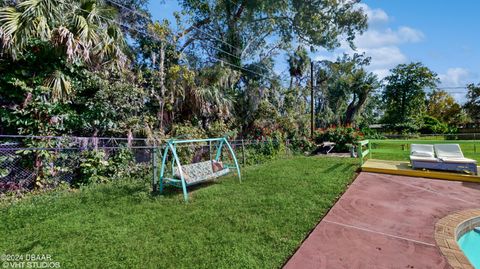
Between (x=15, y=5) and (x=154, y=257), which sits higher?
(x=15, y=5)

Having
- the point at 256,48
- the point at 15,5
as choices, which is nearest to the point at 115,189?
the point at 15,5

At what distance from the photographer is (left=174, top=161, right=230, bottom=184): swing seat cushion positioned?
15.5ft

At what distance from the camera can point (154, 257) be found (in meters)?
2.54

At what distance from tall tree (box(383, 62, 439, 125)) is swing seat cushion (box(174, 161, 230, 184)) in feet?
89.7

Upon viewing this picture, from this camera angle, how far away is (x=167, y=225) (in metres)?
3.30

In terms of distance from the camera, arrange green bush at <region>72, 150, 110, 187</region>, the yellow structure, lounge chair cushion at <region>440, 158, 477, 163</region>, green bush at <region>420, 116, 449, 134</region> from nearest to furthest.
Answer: green bush at <region>72, 150, 110, 187</region> → the yellow structure → lounge chair cushion at <region>440, 158, 477, 163</region> → green bush at <region>420, 116, 449, 134</region>

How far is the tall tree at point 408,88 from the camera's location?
2620cm

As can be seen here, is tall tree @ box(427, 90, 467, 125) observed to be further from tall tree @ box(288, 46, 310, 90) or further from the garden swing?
the garden swing

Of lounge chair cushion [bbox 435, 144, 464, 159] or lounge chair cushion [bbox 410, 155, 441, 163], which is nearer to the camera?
lounge chair cushion [bbox 410, 155, 441, 163]

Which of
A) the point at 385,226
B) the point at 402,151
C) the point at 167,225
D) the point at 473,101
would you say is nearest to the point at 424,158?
the point at 402,151

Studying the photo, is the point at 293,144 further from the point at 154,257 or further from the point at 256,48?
the point at 154,257

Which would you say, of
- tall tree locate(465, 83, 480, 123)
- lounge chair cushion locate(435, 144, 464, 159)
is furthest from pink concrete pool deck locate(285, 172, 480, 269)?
tall tree locate(465, 83, 480, 123)

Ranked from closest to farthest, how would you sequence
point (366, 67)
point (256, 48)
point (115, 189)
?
point (115, 189) → point (256, 48) → point (366, 67)

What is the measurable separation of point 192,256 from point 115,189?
3.05 meters
